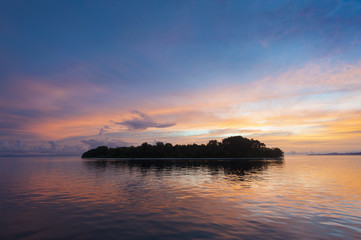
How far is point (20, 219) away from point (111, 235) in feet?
32.4

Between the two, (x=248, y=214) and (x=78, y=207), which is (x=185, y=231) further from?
(x=78, y=207)

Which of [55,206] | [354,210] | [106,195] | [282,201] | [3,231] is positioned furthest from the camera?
[106,195]

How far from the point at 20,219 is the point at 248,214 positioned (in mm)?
20618

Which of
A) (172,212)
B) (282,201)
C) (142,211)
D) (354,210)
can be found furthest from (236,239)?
(354,210)

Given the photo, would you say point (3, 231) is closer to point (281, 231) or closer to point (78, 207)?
point (78, 207)

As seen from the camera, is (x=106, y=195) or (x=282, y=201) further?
(x=106, y=195)

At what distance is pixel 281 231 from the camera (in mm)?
15016

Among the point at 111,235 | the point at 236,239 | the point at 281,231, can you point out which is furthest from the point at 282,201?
the point at 111,235

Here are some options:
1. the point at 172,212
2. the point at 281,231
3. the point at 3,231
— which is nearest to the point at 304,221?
the point at 281,231

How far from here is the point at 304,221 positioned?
1725cm

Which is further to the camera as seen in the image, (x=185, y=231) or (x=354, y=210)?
(x=354, y=210)

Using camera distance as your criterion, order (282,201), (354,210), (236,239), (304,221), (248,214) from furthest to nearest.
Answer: (282,201)
(354,210)
(248,214)
(304,221)
(236,239)

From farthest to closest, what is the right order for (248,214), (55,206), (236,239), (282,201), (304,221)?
(282,201) < (55,206) < (248,214) < (304,221) < (236,239)

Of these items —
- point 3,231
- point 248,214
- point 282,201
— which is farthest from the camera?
point 282,201
